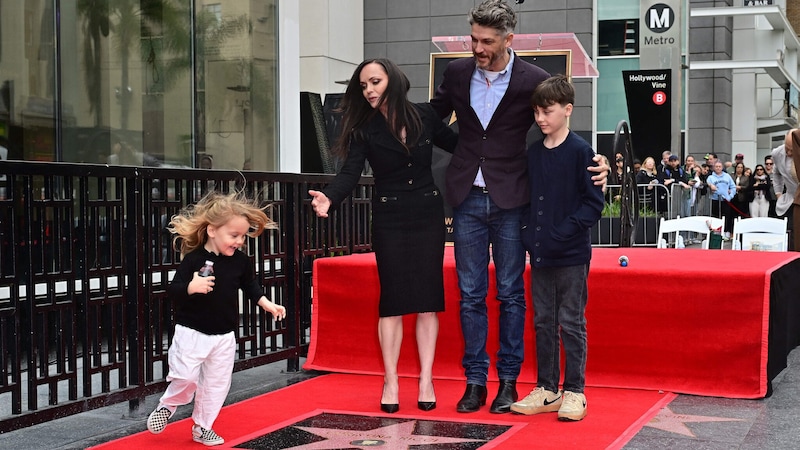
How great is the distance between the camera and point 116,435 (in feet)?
17.2

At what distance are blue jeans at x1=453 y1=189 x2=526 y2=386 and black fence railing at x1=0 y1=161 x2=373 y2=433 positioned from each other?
1.53m

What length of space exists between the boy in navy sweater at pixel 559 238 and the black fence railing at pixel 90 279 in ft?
6.33

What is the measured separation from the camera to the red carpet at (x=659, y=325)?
5.89 metres

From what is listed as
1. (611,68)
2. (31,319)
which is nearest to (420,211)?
(31,319)

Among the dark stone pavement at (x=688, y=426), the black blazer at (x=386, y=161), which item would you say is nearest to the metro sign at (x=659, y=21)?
the dark stone pavement at (x=688, y=426)

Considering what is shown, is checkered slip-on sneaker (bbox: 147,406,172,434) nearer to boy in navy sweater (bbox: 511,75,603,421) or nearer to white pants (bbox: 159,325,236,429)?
white pants (bbox: 159,325,236,429)

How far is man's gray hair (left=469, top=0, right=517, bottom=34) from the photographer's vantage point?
204 inches

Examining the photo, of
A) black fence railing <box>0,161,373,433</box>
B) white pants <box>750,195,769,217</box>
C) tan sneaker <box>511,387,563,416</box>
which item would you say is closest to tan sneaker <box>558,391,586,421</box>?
tan sneaker <box>511,387,563,416</box>

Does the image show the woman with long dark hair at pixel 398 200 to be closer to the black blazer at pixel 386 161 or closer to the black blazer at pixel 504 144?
the black blazer at pixel 386 161

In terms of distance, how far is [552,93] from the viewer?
514 centimetres

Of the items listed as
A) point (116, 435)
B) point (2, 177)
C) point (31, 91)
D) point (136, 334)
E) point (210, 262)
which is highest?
point (31, 91)

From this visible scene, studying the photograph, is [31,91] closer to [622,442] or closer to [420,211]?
[420,211]

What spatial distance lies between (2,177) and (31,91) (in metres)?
5.21

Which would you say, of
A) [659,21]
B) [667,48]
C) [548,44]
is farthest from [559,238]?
[667,48]
